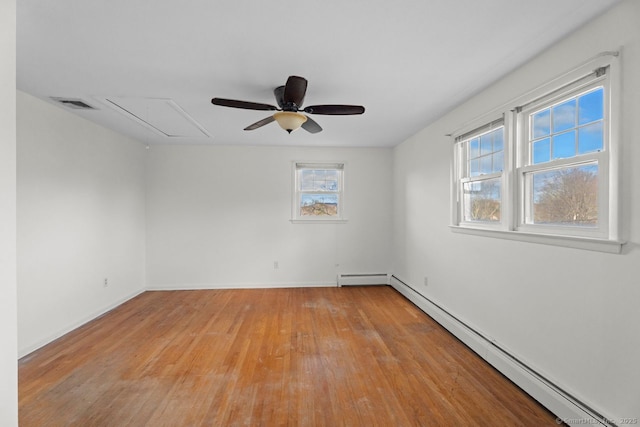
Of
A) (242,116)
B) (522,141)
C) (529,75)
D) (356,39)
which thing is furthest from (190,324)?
(529,75)

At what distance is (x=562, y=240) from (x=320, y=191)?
3.74 m

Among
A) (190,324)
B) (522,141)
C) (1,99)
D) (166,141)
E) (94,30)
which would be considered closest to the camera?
(1,99)

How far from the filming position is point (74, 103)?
298 cm

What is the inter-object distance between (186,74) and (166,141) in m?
2.64

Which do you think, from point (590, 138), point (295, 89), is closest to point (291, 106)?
point (295, 89)

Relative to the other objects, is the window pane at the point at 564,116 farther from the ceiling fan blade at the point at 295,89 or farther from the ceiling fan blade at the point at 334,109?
the ceiling fan blade at the point at 295,89

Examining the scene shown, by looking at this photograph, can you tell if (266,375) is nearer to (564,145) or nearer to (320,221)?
(564,145)

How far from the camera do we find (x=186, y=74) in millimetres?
2371

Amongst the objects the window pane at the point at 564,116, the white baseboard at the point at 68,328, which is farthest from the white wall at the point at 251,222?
the window pane at the point at 564,116

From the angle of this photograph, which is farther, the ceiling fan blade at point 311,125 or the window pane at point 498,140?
the ceiling fan blade at point 311,125

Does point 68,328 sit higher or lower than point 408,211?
lower

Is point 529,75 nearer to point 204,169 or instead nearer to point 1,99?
point 1,99

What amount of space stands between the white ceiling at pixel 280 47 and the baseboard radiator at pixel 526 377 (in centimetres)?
229

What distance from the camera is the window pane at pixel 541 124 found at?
2.11 meters
